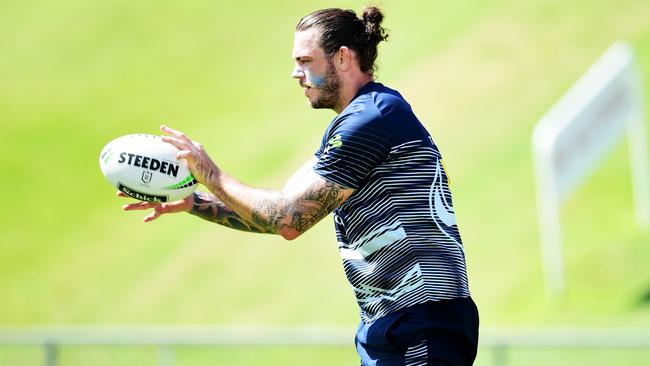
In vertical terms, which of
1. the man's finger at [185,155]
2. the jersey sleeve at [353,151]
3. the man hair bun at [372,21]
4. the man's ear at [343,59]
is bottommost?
the jersey sleeve at [353,151]

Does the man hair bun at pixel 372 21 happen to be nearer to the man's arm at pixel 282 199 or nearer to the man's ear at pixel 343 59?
the man's ear at pixel 343 59

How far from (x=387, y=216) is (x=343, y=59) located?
704 mm

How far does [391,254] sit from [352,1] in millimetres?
17035

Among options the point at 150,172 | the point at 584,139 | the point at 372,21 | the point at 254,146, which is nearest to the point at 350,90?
the point at 372,21

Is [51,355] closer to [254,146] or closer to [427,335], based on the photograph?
[427,335]

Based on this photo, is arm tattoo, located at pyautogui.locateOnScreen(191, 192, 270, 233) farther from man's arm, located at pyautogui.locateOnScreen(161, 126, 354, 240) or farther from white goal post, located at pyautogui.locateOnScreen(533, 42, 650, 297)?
white goal post, located at pyautogui.locateOnScreen(533, 42, 650, 297)

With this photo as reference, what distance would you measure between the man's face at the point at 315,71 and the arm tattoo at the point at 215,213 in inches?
32.3

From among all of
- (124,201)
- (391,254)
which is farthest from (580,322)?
(124,201)

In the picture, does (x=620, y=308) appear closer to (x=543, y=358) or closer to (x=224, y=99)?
(x=543, y=358)

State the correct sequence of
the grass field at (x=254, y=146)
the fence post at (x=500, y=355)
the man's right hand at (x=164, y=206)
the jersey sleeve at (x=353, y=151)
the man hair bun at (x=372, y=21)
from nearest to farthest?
the jersey sleeve at (x=353, y=151)
the man hair bun at (x=372, y=21)
the man's right hand at (x=164, y=206)
the fence post at (x=500, y=355)
the grass field at (x=254, y=146)

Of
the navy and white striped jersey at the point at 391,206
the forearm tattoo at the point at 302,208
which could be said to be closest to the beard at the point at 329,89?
the navy and white striped jersey at the point at 391,206

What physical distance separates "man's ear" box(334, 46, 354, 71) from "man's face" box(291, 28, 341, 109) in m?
0.03

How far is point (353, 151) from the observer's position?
4.13 meters

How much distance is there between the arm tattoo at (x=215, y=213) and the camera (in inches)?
194
